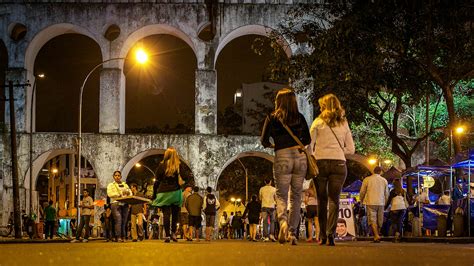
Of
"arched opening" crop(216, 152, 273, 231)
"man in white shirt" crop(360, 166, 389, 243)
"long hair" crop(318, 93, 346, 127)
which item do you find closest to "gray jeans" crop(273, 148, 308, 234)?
"long hair" crop(318, 93, 346, 127)

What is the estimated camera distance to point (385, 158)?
32.2 meters

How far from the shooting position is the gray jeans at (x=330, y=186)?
9.62m

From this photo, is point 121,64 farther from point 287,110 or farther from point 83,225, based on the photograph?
point 287,110

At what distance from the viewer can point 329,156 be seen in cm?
967

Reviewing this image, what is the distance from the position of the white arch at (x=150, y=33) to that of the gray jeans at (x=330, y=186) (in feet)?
82.5

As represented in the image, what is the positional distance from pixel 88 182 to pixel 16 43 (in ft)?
77.2

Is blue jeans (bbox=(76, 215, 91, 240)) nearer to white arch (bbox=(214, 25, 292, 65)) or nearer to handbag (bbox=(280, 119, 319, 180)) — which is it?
handbag (bbox=(280, 119, 319, 180))

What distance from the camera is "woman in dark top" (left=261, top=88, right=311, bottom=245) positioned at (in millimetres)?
9492

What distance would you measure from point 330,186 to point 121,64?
2581cm

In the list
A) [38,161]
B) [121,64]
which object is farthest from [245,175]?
[38,161]

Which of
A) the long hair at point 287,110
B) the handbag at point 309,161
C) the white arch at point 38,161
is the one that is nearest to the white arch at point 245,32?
the white arch at point 38,161

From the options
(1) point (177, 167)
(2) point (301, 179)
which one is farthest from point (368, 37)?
(2) point (301, 179)

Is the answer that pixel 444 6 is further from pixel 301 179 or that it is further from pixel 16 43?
pixel 16 43

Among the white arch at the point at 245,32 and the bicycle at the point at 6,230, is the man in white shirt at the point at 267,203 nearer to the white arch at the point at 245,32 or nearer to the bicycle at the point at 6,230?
the white arch at the point at 245,32
